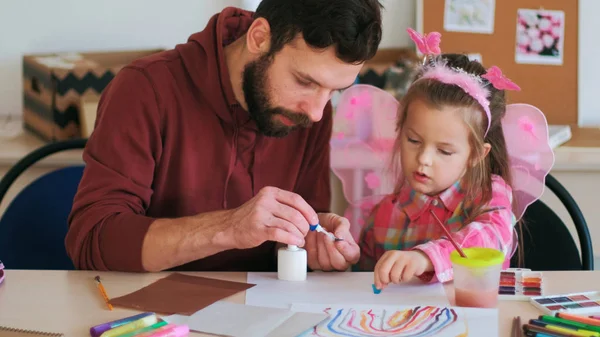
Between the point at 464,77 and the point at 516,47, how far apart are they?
1080mm

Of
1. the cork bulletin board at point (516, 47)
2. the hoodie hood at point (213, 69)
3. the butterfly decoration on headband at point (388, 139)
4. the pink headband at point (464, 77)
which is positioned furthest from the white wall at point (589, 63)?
the hoodie hood at point (213, 69)

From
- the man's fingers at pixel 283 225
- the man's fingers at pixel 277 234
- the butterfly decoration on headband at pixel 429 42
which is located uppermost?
the butterfly decoration on headband at pixel 429 42

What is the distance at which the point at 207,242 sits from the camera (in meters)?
1.51

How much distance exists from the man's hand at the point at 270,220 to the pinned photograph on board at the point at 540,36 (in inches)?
61.7

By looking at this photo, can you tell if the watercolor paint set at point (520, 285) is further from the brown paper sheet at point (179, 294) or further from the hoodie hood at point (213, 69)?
the hoodie hood at point (213, 69)

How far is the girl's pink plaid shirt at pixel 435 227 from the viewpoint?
158 cm

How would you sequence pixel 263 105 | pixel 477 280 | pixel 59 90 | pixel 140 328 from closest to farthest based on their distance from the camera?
1. pixel 140 328
2. pixel 477 280
3. pixel 263 105
4. pixel 59 90

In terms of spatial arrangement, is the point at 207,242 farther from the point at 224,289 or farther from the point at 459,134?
the point at 459,134

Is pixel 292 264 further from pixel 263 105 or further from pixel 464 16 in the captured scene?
pixel 464 16

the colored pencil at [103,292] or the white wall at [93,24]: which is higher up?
the white wall at [93,24]

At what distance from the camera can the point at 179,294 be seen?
1.43 m

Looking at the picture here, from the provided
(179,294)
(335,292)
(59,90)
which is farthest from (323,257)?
(59,90)

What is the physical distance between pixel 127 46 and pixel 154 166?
3.92 ft

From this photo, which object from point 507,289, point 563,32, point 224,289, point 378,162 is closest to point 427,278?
point 507,289
